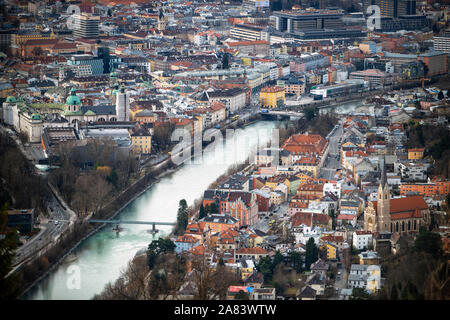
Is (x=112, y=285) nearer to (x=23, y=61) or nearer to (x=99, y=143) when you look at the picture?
(x=99, y=143)

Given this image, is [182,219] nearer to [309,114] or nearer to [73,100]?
[73,100]

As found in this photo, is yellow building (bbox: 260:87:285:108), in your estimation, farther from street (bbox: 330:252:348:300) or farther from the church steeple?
street (bbox: 330:252:348:300)

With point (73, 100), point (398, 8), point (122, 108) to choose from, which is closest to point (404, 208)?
point (122, 108)

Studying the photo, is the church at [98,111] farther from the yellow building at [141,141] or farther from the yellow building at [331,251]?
the yellow building at [331,251]

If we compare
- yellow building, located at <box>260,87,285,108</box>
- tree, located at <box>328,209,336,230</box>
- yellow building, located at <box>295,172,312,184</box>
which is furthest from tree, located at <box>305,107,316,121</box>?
tree, located at <box>328,209,336,230</box>

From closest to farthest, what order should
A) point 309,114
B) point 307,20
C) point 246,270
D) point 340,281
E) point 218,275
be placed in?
point 218,275, point 340,281, point 246,270, point 309,114, point 307,20

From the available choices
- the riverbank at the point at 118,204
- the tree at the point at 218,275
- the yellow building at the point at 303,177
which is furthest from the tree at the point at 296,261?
the yellow building at the point at 303,177
